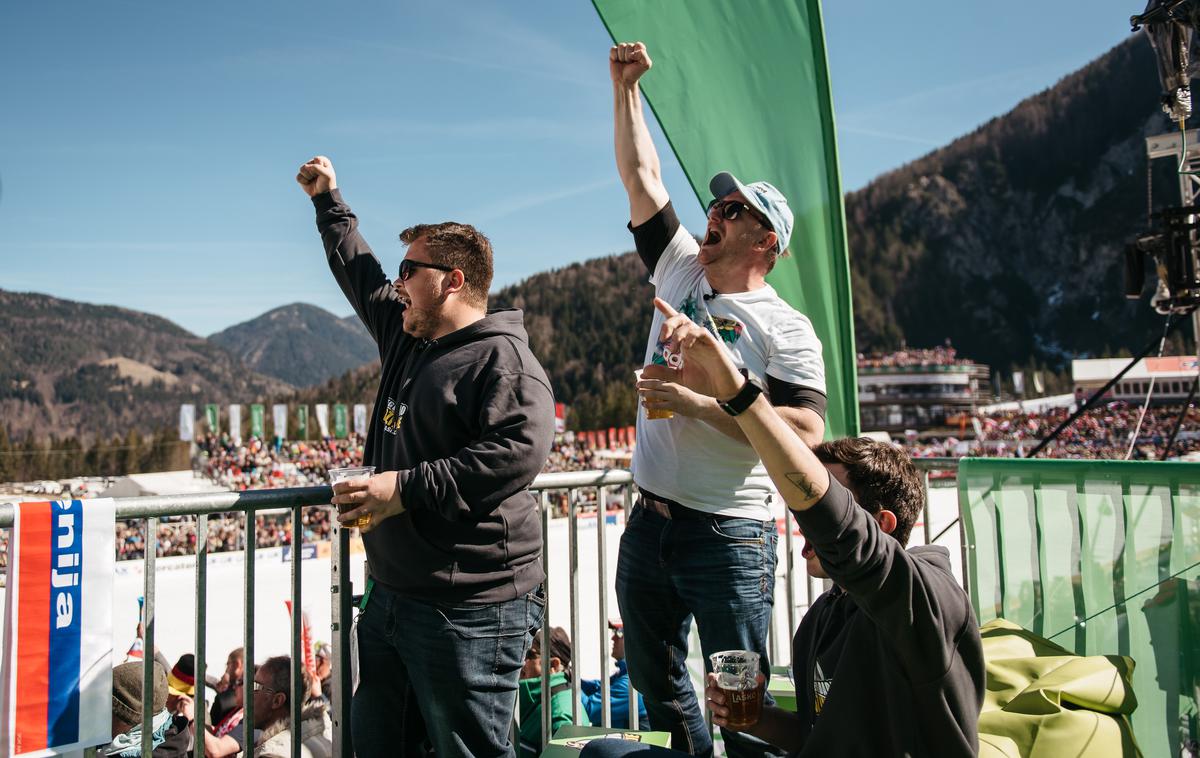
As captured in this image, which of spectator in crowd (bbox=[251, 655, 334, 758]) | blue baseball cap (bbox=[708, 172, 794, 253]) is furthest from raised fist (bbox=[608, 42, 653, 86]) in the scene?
spectator in crowd (bbox=[251, 655, 334, 758])

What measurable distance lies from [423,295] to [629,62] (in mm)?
1140

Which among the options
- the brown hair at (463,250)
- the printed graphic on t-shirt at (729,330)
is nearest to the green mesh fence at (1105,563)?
the printed graphic on t-shirt at (729,330)

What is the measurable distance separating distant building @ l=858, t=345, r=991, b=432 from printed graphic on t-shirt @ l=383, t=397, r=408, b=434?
9762cm

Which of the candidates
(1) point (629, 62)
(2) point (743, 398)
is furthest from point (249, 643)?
(1) point (629, 62)

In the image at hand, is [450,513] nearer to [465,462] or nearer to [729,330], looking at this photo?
[465,462]

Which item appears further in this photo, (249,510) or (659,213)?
(659,213)

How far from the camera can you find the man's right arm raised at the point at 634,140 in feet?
9.66

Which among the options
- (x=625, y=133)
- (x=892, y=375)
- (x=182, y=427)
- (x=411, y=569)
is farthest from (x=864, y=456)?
(x=892, y=375)

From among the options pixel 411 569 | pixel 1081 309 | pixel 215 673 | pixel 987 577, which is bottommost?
pixel 215 673

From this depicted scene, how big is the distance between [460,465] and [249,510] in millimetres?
788

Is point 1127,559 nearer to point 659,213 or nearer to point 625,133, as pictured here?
point 659,213

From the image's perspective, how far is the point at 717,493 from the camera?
2.63 meters

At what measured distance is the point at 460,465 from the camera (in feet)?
7.40

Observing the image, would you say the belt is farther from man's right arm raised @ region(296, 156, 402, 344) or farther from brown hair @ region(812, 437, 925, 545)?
man's right arm raised @ region(296, 156, 402, 344)
